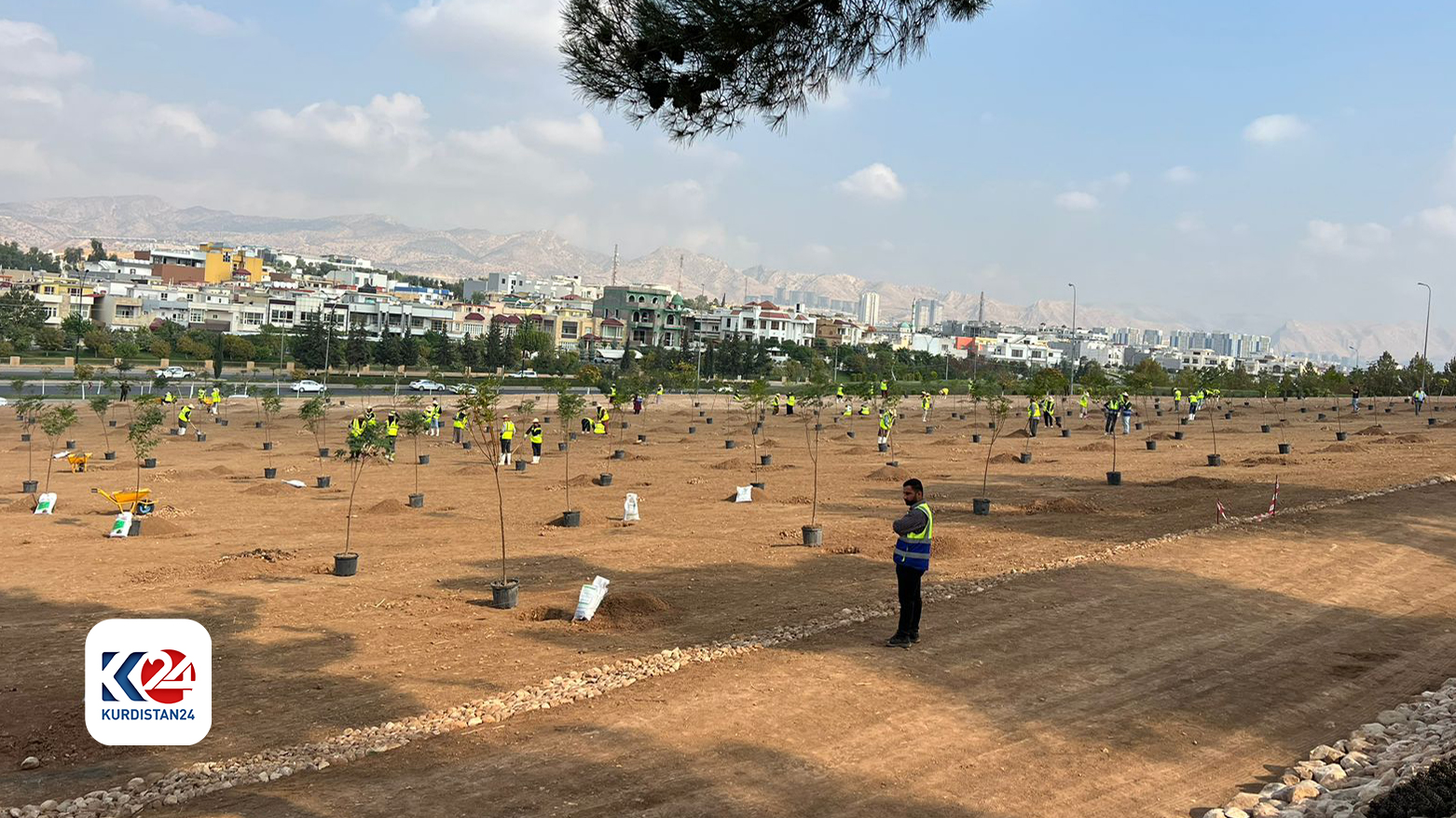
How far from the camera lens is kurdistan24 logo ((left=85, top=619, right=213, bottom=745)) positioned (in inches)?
239

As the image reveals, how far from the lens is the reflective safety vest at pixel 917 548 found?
33.4 ft

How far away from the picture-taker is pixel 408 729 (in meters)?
8.39

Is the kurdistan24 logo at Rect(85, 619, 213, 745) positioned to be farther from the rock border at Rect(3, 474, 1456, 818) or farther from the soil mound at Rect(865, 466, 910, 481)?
the soil mound at Rect(865, 466, 910, 481)

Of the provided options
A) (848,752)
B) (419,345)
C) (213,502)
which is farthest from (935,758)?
(419,345)

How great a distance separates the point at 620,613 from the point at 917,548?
381 centimetres

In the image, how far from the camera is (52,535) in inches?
773

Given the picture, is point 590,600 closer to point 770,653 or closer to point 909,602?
point 770,653

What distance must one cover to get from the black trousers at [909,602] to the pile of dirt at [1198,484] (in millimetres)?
15601

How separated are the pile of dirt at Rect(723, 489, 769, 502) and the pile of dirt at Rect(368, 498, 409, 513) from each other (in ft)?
23.6

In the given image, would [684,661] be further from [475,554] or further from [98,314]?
[98,314]

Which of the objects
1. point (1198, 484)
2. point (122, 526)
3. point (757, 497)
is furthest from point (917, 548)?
point (1198, 484)

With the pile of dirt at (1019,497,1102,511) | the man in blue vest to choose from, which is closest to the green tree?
the man in blue vest

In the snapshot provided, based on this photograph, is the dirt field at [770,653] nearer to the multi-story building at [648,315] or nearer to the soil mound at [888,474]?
the soil mound at [888,474]

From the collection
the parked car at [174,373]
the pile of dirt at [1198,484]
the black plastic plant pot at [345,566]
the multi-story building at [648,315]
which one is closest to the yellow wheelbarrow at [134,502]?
the black plastic plant pot at [345,566]
